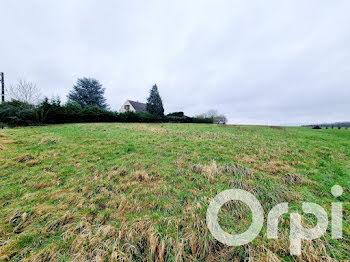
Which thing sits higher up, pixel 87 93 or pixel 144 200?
pixel 87 93

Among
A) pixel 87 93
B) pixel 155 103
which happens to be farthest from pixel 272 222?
pixel 87 93

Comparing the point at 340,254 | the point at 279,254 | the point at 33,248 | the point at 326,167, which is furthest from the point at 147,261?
the point at 326,167

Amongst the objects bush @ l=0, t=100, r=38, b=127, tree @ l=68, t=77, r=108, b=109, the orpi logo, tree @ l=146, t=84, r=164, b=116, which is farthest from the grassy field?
tree @ l=68, t=77, r=108, b=109

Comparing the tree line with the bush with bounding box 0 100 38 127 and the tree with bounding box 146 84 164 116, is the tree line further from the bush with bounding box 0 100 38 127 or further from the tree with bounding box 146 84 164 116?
the tree with bounding box 146 84 164 116

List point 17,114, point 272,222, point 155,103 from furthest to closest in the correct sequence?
point 155,103
point 17,114
point 272,222

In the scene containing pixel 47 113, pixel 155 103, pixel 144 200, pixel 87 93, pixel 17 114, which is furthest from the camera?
→ pixel 87 93

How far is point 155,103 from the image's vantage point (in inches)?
936

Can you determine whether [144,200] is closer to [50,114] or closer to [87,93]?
[50,114]

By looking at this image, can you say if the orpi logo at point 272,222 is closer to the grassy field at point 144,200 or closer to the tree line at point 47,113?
the grassy field at point 144,200

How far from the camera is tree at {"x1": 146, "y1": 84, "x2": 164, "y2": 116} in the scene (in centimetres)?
2367

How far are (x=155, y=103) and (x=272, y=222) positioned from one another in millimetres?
23458

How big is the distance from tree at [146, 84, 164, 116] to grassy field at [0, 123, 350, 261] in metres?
19.7

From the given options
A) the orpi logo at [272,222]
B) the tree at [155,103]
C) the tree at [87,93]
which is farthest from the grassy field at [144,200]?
the tree at [87,93]

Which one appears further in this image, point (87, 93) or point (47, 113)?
point (87, 93)
